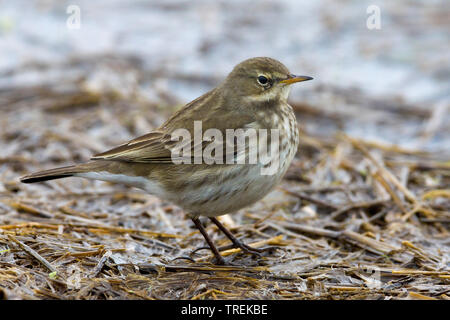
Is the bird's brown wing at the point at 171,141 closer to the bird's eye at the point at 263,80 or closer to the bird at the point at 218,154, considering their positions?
the bird at the point at 218,154

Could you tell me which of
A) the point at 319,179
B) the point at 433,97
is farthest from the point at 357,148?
the point at 433,97

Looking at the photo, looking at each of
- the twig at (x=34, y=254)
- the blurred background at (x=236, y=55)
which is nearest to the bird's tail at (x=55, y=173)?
the twig at (x=34, y=254)

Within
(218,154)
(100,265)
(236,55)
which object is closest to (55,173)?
(100,265)

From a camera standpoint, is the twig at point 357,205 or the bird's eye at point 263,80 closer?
the bird's eye at point 263,80

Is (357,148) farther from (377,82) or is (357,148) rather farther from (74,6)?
(74,6)

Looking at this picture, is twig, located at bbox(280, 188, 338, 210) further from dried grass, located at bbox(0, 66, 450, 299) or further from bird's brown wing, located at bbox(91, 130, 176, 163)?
bird's brown wing, located at bbox(91, 130, 176, 163)

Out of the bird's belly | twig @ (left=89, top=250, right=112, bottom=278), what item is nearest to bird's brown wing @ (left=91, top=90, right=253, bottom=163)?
the bird's belly

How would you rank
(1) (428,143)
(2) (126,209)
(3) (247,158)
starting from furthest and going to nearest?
1. (1) (428,143)
2. (2) (126,209)
3. (3) (247,158)
